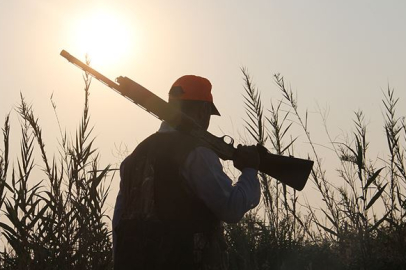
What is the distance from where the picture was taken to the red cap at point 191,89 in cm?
454

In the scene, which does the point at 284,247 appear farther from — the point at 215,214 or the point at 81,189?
the point at 215,214

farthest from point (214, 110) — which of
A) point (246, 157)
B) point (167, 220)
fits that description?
point (167, 220)

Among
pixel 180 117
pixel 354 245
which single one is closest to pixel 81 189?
pixel 180 117

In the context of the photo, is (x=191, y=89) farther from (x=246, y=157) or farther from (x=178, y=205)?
(x=178, y=205)

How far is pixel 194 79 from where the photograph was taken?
4570mm

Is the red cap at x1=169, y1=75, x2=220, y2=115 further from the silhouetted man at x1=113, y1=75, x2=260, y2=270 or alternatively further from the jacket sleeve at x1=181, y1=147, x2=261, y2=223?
the jacket sleeve at x1=181, y1=147, x2=261, y2=223

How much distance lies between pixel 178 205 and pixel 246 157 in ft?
2.24

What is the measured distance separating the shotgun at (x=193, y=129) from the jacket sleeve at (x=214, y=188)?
29 cm

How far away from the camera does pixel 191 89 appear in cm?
454

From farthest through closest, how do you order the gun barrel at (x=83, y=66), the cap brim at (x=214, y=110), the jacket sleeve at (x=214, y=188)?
the gun barrel at (x=83, y=66) < the cap brim at (x=214, y=110) < the jacket sleeve at (x=214, y=188)

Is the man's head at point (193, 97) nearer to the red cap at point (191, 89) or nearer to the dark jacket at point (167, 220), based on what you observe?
the red cap at point (191, 89)

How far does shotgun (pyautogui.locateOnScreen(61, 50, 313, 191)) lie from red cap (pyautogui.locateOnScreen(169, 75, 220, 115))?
120 millimetres

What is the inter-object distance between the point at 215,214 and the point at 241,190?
208 millimetres

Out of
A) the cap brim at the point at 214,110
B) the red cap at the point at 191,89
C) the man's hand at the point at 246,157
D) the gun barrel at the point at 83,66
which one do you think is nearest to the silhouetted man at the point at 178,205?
the man's hand at the point at 246,157
